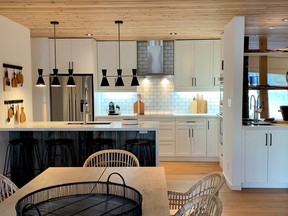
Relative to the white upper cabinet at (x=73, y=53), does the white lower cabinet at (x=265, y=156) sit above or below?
below

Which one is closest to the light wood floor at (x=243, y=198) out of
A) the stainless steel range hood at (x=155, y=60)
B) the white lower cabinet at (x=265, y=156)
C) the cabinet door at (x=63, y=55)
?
the white lower cabinet at (x=265, y=156)

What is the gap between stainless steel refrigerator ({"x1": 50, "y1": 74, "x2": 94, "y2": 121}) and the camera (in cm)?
643

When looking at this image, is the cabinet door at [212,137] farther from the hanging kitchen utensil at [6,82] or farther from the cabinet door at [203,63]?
the hanging kitchen utensil at [6,82]

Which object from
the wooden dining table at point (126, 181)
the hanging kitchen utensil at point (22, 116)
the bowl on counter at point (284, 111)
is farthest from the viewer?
the bowl on counter at point (284, 111)

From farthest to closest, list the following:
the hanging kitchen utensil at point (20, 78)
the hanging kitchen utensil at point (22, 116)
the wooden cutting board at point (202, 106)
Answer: the wooden cutting board at point (202, 106)
the hanging kitchen utensil at point (22, 116)
the hanging kitchen utensil at point (20, 78)

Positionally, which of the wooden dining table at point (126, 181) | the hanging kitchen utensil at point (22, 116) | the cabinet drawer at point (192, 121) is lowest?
the wooden dining table at point (126, 181)

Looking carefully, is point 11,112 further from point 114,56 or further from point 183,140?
point 183,140

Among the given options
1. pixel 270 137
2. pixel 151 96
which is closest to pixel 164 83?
pixel 151 96

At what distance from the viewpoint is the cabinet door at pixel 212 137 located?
660 cm

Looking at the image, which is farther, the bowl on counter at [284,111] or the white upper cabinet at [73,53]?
the white upper cabinet at [73,53]

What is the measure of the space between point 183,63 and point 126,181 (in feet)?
15.9

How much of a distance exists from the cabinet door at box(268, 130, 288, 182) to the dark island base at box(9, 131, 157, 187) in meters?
1.80

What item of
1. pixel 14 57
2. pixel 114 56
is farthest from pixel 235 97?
pixel 14 57

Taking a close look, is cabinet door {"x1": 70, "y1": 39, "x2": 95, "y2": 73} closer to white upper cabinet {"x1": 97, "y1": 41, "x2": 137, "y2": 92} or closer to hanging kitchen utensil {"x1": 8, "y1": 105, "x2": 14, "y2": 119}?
white upper cabinet {"x1": 97, "y1": 41, "x2": 137, "y2": 92}
